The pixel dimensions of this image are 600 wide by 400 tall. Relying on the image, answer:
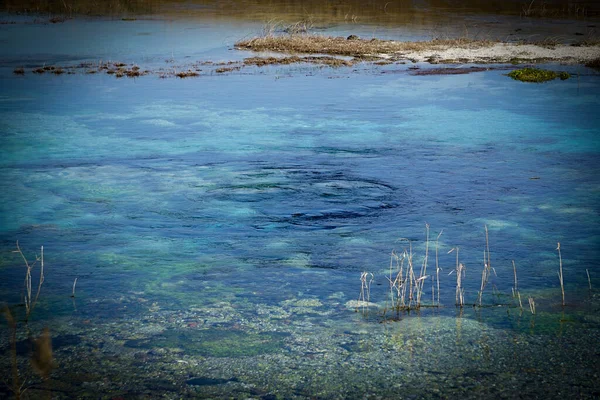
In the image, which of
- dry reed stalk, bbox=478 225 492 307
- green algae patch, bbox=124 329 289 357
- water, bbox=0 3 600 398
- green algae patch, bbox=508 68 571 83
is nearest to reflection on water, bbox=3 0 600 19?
green algae patch, bbox=508 68 571 83

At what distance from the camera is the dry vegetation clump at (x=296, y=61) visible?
70.3 feet

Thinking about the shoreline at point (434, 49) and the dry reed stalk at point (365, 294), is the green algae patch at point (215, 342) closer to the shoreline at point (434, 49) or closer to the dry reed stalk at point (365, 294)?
the dry reed stalk at point (365, 294)

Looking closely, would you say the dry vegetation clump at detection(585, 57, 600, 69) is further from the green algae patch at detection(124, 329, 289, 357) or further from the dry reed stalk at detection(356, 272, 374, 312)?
the green algae patch at detection(124, 329, 289, 357)

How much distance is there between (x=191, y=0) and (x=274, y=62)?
78.7 ft

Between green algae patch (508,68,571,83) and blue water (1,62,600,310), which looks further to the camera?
green algae patch (508,68,571,83)

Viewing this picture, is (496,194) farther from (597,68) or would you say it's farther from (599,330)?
(597,68)

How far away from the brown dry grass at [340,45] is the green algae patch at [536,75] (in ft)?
16.5

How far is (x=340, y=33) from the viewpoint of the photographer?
2784 centimetres

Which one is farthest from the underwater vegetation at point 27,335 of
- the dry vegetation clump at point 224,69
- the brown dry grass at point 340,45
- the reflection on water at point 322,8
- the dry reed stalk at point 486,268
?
the reflection on water at point 322,8

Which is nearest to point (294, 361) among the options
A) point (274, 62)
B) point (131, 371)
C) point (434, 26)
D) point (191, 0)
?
point (131, 371)

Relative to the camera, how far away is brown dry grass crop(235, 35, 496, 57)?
23.6 meters

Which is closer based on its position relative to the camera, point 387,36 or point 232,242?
point 232,242

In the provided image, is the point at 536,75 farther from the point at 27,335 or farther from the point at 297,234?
the point at 27,335

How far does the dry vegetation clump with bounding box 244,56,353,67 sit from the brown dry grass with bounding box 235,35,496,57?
133 centimetres
